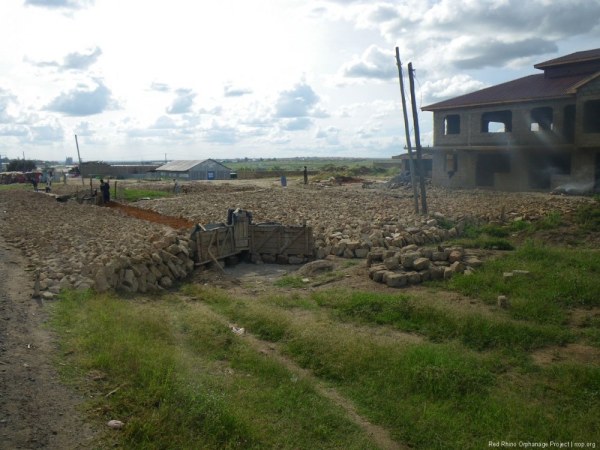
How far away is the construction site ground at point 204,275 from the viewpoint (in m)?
6.09

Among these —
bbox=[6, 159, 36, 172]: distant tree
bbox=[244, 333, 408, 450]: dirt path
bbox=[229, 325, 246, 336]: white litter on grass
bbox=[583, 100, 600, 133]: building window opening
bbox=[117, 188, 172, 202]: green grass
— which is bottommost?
bbox=[244, 333, 408, 450]: dirt path

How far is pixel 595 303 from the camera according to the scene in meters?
11.2

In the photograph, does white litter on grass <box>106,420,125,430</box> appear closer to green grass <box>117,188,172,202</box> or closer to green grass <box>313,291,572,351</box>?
green grass <box>313,291,572,351</box>

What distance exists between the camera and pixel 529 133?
105 ft

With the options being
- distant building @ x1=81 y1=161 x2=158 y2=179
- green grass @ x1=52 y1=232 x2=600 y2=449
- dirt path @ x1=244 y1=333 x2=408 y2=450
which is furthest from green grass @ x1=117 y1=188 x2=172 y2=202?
distant building @ x1=81 y1=161 x2=158 y2=179

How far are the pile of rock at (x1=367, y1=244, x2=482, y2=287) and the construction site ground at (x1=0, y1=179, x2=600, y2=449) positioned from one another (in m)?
0.36

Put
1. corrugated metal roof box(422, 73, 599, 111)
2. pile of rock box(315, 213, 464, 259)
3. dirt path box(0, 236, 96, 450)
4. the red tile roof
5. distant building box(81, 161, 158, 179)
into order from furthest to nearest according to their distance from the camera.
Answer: distant building box(81, 161, 158, 179)
the red tile roof
corrugated metal roof box(422, 73, 599, 111)
pile of rock box(315, 213, 464, 259)
dirt path box(0, 236, 96, 450)

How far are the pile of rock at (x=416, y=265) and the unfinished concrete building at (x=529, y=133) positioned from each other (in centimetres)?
1748

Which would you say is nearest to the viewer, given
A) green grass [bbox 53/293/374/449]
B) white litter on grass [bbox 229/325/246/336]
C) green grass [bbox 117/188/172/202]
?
green grass [bbox 53/293/374/449]

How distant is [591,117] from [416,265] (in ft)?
69.4

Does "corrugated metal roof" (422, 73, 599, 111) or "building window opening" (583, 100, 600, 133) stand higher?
"corrugated metal roof" (422, 73, 599, 111)

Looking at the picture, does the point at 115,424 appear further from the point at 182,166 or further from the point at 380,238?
the point at 182,166

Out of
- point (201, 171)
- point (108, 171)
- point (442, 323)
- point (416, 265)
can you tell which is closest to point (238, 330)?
point (442, 323)

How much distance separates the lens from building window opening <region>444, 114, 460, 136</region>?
36938 mm
